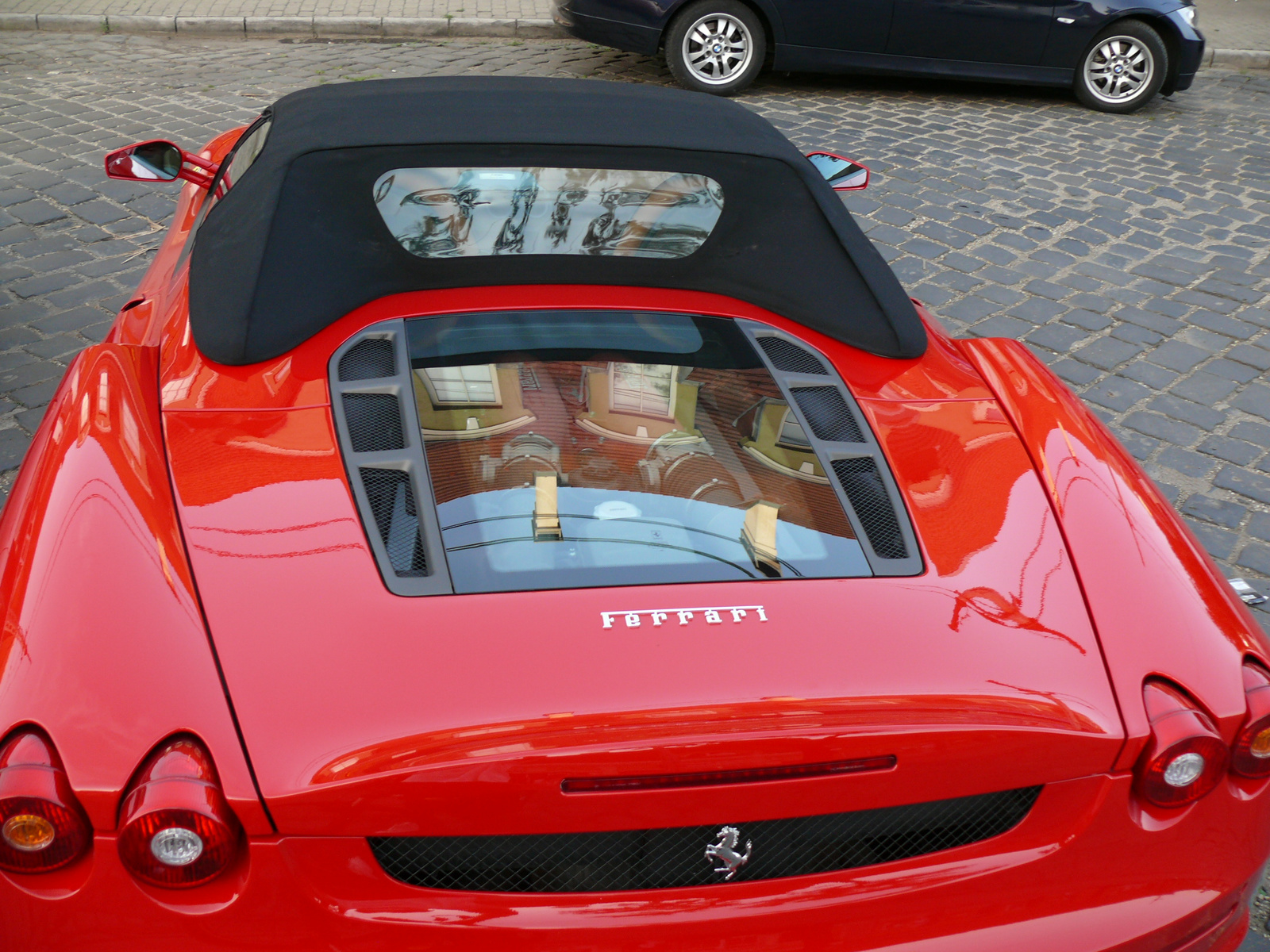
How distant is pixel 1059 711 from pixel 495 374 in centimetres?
128

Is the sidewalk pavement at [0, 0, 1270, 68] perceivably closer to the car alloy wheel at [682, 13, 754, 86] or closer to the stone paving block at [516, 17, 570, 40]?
the stone paving block at [516, 17, 570, 40]


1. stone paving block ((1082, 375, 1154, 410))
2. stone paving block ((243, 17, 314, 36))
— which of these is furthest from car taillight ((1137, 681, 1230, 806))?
stone paving block ((243, 17, 314, 36))

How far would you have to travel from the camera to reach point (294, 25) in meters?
9.94

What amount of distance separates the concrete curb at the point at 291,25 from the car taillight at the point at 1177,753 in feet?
30.0

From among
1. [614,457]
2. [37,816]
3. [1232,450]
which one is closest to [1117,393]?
[1232,450]

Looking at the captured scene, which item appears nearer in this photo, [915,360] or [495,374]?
[495,374]

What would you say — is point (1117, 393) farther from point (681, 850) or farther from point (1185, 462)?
point (681, 850)

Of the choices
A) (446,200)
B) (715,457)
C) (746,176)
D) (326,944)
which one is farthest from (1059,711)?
(446,200)

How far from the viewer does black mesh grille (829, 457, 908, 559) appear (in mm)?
1940

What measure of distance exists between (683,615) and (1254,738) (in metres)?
0.92

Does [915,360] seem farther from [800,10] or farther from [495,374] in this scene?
[800,10]

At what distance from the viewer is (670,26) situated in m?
8.47

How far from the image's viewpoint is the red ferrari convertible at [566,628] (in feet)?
4.80

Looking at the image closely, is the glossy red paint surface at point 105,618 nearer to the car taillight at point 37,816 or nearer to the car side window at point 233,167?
the car taillight at point 37,816
